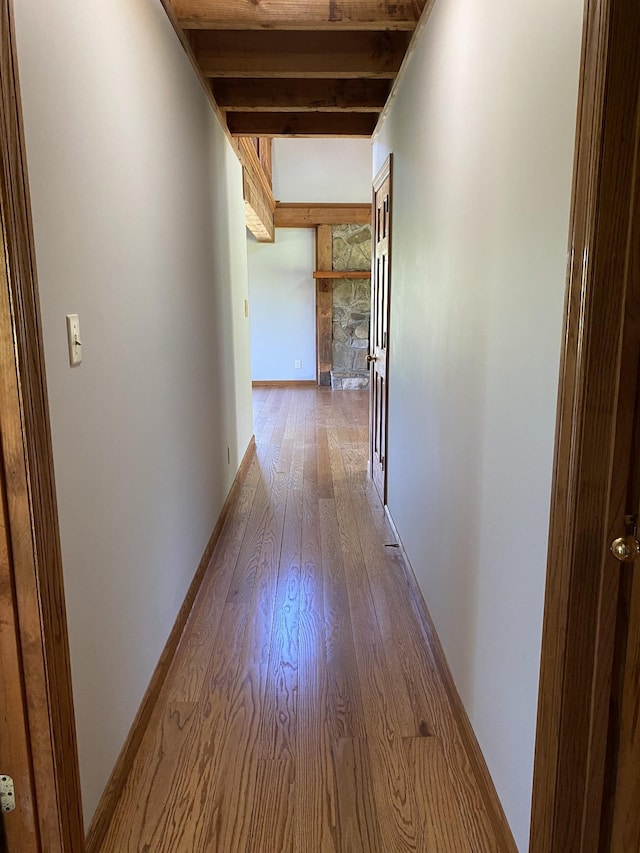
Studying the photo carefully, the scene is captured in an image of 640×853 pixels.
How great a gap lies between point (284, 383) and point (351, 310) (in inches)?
59.0

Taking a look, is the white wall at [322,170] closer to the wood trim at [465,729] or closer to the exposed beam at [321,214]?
the exposed beam at [321,214]

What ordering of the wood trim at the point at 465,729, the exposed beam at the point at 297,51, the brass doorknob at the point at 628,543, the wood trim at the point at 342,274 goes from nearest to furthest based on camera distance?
1. the brass doorknob at the point at 628,543
2. the wood trim at the point at 465,729
3. the exposed beam at the point at 297,51
4. the wood trim at the point at 342,274

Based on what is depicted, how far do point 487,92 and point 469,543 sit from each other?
47.9 inches

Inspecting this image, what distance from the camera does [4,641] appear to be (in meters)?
1.14

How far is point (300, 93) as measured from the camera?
3264 mm

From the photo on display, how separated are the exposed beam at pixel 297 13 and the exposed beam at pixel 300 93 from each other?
3.09 feet

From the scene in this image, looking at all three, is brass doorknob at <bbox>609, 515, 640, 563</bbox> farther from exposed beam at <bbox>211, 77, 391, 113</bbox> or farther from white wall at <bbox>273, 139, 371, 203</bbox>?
white wall at <bbox>273, 139, 371, 203</bbox>

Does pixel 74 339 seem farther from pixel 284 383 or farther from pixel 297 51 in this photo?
pixel 284 383

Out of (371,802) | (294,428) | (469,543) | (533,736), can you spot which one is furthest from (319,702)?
(294,428)

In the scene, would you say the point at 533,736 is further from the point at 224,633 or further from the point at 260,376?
the point at 260,376

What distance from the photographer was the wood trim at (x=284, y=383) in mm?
9039

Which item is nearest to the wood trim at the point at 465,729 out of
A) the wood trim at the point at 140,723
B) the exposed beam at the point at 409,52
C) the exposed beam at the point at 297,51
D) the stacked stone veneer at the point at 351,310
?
the wood trim at the point at 140,723

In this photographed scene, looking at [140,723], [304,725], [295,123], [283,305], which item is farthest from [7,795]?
[283,305]

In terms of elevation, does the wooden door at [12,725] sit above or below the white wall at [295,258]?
below
